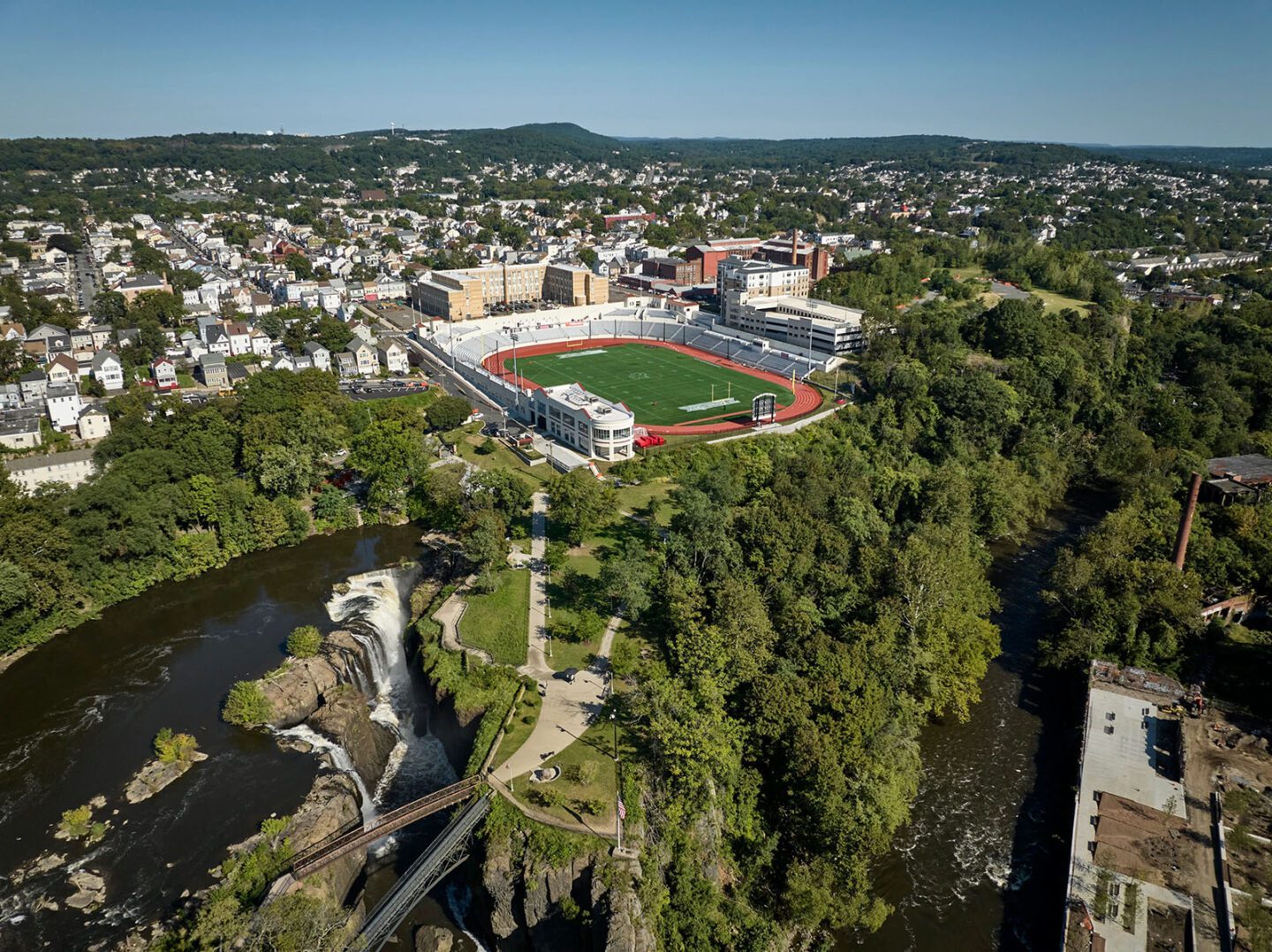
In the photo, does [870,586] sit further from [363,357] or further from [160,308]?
[160,308]

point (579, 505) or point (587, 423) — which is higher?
point (587, 423)

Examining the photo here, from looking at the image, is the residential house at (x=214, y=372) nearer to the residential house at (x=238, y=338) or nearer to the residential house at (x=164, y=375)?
the residential house at (x=164, y=375)

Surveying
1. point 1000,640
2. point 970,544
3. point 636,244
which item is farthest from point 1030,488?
point 636,244

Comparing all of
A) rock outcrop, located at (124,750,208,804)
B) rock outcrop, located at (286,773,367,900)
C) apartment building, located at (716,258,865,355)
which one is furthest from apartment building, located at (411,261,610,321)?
rock outcrop, located at (286,773,367,900)

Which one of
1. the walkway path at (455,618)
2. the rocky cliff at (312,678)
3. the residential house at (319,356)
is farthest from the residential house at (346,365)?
the rocky cliff at (312,678)

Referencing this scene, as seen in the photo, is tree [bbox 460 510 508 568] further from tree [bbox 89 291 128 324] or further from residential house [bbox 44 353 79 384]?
tree [bbox 89 291 128 324]

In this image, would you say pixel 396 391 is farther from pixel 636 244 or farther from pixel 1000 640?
pixel 636 244

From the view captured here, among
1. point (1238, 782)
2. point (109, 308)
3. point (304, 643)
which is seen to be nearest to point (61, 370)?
point (109, 308)
